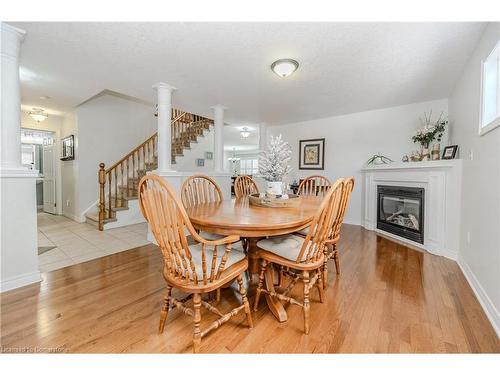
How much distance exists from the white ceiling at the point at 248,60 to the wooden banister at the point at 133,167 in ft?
4.92

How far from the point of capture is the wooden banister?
155 inches

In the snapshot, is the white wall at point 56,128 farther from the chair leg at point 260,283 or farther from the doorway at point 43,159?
the chair leg at point 260,283

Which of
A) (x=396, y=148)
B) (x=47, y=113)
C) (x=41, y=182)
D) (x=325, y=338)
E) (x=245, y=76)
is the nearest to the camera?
(x=325, y=338)

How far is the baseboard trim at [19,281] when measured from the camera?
5.87ft

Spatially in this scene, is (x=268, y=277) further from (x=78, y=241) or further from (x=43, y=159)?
(x=43, y=159)

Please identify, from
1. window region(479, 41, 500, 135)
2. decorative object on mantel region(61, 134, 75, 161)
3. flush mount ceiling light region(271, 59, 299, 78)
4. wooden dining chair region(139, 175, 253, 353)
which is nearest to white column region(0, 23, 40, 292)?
wooden dining chair region(139, 175, 253, 353)

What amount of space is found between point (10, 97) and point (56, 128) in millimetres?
3955

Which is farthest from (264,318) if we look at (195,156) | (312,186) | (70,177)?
(70,177)

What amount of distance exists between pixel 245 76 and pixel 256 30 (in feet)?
2.83

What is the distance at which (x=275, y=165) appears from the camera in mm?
1947

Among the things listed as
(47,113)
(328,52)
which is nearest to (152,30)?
(328,52)

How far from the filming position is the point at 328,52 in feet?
7.06

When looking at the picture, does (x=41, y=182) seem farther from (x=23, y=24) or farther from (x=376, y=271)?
(x=376, y=271)
